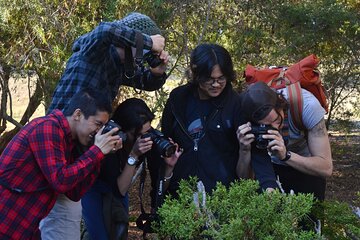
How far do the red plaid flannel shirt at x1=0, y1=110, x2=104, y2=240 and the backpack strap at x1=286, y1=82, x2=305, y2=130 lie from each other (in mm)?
1009

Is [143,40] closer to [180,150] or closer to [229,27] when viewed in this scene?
[180,150]

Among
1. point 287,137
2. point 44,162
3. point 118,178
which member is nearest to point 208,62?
point 287,137

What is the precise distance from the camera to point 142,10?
6695 mm

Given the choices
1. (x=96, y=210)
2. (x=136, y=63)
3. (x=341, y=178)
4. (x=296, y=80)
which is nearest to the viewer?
(x=296, y=80)

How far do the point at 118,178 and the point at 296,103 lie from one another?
107cm

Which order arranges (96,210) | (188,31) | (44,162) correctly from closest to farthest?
(44,162) → (96,210) → (188,31)

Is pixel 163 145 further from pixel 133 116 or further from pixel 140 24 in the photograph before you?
pixel 140 24

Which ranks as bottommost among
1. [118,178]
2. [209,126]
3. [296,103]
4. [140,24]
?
[118,178]

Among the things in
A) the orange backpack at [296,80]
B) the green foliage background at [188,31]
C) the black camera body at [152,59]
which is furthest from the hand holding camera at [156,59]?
the green foliage background at [188,31]

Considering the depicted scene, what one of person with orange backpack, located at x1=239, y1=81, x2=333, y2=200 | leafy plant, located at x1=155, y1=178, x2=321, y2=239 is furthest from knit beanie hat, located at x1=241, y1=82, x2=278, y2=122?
leafy plant, located at x1=155, y1=178, x2=321, y2=239

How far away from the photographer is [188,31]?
23.9ft

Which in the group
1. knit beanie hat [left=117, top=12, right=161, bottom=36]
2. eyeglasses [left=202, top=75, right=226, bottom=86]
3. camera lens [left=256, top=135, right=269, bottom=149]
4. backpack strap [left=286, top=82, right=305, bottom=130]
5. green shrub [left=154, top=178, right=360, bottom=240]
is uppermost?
knit beanie hat [left=117, top=12, right=161, bottom=36]

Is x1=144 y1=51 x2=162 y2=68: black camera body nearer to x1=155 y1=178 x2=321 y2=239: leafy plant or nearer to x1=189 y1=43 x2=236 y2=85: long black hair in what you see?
x1=189 y1=43 x2=236 y2=85: long black hair

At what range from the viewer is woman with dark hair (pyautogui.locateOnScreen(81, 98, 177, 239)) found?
354 centimetres
